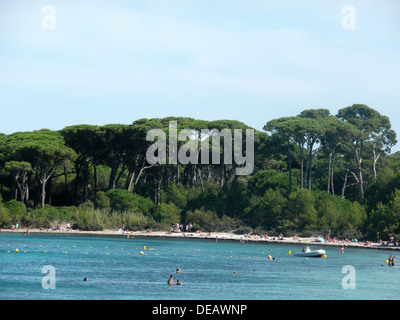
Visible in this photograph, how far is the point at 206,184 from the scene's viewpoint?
10431 centimetres

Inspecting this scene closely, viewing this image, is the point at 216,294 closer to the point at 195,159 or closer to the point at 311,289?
the point at 311,289

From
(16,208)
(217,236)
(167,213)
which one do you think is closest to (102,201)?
(167,213)

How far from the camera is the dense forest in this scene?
87062 mm

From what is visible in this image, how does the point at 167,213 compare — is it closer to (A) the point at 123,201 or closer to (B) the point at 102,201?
(A) the point at 123,201

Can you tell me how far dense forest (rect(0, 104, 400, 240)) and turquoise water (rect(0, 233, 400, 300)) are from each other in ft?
25.1

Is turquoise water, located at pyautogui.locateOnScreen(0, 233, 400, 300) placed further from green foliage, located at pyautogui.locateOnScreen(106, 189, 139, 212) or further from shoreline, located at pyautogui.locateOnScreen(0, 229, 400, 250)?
green foliage, located at pyautogui.locateOnScreen(106, 189, 139, 212)

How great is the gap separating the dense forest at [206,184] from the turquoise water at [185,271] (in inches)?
302

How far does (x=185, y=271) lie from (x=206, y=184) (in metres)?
50.3

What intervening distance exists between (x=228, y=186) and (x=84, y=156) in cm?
2087

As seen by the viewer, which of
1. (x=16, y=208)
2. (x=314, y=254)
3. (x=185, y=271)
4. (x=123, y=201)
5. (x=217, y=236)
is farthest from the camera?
(x=123, y=201)

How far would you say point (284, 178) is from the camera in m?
95.7

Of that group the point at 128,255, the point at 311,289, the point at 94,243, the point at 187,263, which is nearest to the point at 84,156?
the point at 94,243

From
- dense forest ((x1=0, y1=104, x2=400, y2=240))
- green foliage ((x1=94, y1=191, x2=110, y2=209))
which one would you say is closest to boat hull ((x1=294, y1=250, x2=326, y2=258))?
dense forest ((x1=0, y1=104, x2=400, y2=240))
